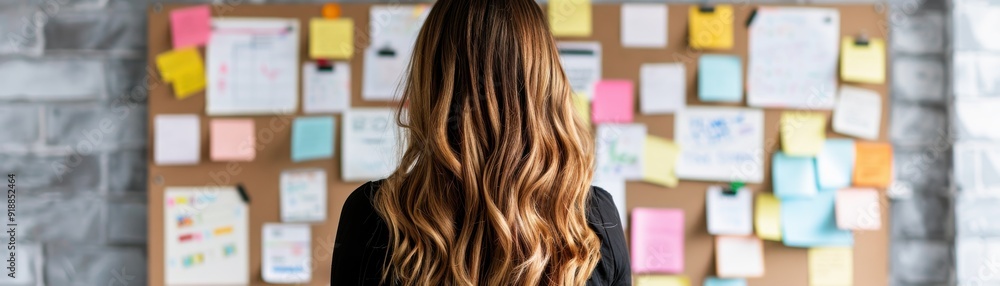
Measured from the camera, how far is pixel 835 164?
→ 179 cm

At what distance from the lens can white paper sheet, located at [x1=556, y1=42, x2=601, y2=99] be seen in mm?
1796

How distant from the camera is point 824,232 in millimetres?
1786

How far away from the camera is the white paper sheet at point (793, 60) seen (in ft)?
5.89

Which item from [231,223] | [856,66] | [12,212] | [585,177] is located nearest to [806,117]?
[856,66]

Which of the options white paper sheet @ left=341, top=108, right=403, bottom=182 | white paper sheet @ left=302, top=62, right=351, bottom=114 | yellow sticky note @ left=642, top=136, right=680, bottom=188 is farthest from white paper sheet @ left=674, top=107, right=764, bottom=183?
white paper sheet @ left=302, top=62, right=351, bottom=114

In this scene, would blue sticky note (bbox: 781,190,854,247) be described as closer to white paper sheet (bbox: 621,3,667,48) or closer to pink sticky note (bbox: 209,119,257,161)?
white paper sheet (bbox: 621,3,667,48)

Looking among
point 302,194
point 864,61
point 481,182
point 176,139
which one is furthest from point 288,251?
point 864,61

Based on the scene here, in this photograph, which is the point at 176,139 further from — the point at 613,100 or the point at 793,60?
the point at 793,60

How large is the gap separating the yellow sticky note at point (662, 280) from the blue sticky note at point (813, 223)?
0.27 metres

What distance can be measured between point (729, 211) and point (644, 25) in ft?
1.67

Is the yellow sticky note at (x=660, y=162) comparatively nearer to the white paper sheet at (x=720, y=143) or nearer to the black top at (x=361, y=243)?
the white paper sheet at (x=720, y=143)

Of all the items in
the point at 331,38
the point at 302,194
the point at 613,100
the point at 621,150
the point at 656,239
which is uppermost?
the point at 331,38

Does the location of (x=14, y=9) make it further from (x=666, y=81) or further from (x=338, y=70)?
(x=666, y=81)

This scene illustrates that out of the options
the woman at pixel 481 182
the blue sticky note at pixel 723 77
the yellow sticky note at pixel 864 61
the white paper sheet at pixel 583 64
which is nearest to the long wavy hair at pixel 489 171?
the woman at pixel 481 182
